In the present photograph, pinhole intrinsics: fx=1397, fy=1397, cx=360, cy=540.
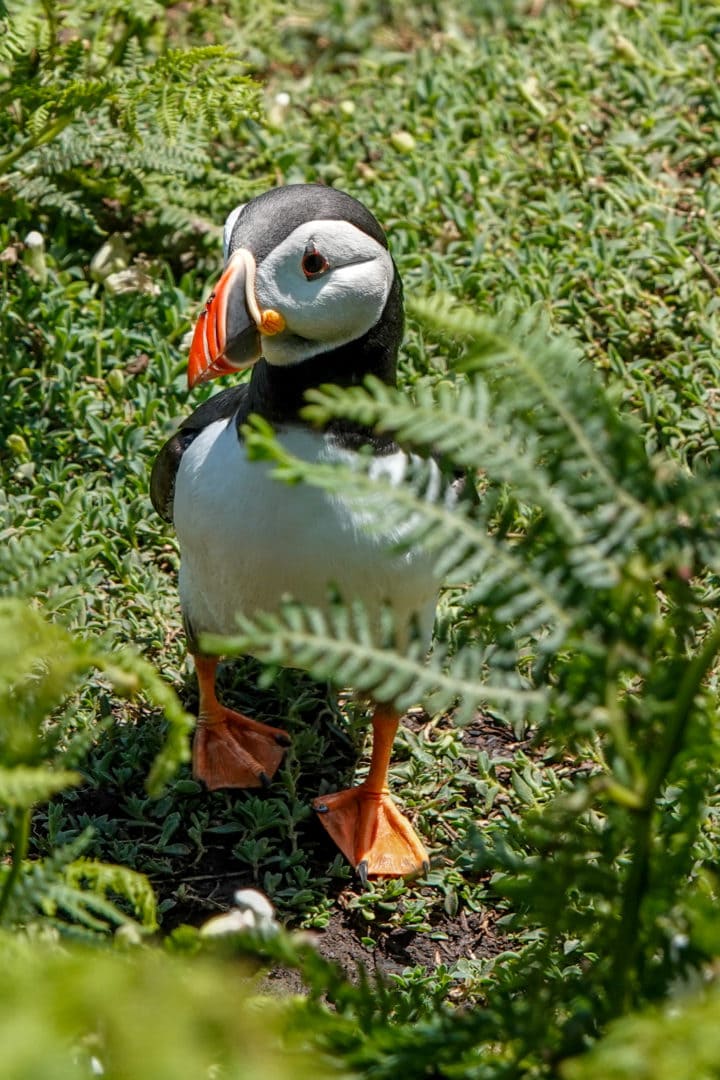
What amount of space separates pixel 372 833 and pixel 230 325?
137cm

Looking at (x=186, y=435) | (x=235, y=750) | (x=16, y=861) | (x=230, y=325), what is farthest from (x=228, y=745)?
(x=16, y=861)

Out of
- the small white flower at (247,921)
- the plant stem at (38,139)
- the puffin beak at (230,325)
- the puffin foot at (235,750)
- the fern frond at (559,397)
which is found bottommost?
the puffin foot at (235,750)

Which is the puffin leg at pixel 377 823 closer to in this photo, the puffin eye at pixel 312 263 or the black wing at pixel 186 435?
the black wing at pixel 186 435

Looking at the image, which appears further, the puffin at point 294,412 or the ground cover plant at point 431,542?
the puffin at point 294,412

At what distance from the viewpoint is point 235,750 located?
3.74m

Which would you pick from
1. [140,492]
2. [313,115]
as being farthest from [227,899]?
[313,115]

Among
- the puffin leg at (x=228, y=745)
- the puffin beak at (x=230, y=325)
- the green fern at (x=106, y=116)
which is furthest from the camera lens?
the green fern at (x=106, y=116)

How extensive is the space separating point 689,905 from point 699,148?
13.6 feet

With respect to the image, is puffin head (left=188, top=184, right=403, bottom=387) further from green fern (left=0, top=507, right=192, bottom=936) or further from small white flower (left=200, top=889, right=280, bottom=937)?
small white flower (left=200, top=889, right=280, bottom=937)

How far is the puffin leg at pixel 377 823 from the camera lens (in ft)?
11.6

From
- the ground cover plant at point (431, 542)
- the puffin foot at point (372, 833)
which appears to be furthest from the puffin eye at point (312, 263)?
the puffin foot at point (372, 833)

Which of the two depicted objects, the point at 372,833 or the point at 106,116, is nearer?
the point at 372,833

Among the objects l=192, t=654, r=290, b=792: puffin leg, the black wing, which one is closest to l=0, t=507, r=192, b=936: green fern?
the black wing

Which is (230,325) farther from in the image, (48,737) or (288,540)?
(48,737)
